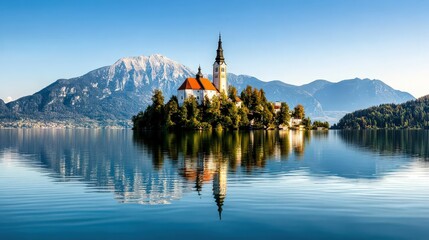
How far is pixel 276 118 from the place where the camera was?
186m

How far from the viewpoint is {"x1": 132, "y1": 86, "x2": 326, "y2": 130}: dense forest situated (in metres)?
156

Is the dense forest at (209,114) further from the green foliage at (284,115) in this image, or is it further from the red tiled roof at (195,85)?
the red tiled roof at (195,85)

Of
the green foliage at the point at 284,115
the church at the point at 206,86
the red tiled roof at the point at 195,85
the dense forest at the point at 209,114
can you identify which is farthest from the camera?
the green foliage at the point at 284,115

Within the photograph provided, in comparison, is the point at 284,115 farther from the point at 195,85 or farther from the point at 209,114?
the point at 195,85

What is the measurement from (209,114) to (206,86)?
2419cm

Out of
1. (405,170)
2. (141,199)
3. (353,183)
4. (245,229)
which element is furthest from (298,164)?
(245,229)

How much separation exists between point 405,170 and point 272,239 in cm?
2597

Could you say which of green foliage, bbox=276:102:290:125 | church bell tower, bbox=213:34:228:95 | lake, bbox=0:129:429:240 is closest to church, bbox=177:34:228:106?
church bell tower, bbox=213:34:228:95

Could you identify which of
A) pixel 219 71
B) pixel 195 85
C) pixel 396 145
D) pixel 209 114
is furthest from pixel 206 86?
pixel 396 145

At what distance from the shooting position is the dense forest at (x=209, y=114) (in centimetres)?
15650

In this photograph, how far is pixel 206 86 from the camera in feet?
596

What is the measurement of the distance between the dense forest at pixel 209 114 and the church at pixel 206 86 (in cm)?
782

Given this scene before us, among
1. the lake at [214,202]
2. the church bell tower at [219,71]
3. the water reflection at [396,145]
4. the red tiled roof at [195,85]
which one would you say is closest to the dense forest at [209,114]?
the red tiled roof at [195,85]

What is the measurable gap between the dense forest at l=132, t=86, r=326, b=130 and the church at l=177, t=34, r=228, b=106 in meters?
7.82
